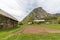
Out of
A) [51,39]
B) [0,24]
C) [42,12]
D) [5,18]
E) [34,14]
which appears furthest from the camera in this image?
[42,12]

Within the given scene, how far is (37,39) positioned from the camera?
53.9ft

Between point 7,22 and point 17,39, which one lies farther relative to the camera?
point 7,22

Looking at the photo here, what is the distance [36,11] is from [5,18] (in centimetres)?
10272

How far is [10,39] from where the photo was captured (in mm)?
16844

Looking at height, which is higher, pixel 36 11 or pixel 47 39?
pixel 36 11

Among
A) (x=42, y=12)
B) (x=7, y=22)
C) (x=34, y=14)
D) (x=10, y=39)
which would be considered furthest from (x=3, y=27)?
(x=42, y=12)

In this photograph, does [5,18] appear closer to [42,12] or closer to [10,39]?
[10,39]

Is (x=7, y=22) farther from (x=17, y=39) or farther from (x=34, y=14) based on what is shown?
(x=34, y=14)

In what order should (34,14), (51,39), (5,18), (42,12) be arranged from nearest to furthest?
(51,39)
(5,18)
(34,14)
(42,12)

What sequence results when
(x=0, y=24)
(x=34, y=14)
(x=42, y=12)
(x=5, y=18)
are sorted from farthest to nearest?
(x=42, y=12), (x=34, y=14), (x=5, y=18), (x=0, y=24)

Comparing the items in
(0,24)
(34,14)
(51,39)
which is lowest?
(51,39)

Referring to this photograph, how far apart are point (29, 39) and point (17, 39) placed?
130 cm

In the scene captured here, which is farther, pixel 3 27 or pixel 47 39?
pixel 3 27

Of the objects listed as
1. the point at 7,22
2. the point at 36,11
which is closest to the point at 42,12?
the point at 36,11
